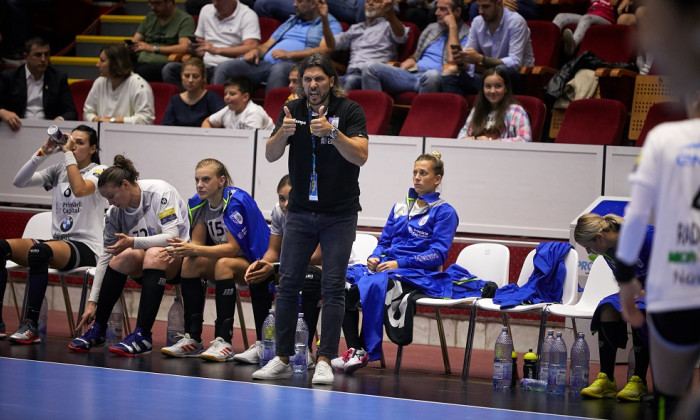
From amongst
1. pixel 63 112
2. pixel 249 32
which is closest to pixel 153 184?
pixel 63 112

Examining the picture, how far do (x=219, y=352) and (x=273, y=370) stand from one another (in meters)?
0.69

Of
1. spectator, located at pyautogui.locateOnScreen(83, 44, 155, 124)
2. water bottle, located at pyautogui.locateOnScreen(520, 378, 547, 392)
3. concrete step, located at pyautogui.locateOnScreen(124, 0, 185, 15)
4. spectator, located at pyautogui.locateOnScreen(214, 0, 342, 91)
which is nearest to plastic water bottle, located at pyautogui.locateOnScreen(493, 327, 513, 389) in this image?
water bottle, located at pyautogui.locateOnScreen(520, 378, 547, 392)

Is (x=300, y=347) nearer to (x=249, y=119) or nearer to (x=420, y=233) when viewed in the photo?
(x=420, y=233)

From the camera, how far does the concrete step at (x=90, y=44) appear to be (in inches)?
395

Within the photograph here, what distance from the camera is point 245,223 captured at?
18.5ft

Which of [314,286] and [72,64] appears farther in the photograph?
[72,64]

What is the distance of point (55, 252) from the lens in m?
5.98

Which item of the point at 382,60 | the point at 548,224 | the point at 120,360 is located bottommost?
the point at 120,360

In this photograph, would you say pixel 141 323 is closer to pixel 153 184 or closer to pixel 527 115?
pixel 153 184

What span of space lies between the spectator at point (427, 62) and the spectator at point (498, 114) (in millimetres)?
829

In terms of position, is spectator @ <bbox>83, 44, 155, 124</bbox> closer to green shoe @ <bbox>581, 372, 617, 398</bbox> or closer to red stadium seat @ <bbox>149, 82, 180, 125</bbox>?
red stadium seat @ <bbox>149, 82, 180, 125</bbox>

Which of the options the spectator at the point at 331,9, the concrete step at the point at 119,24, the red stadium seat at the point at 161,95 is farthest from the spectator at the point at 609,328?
the concrete step at the point at 119,24

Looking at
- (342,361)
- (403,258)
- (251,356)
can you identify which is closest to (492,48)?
(403,258)

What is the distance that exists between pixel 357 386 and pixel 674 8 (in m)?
3.51
